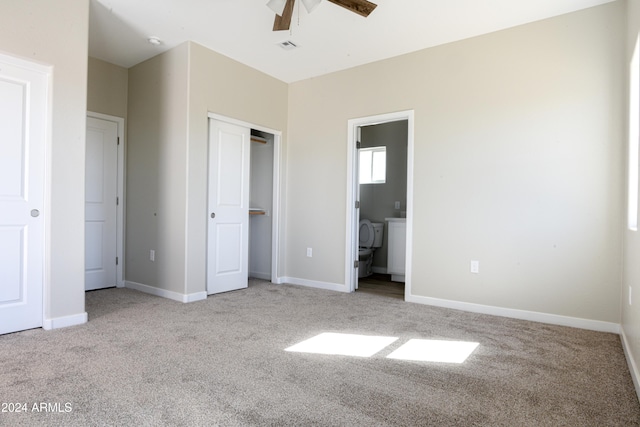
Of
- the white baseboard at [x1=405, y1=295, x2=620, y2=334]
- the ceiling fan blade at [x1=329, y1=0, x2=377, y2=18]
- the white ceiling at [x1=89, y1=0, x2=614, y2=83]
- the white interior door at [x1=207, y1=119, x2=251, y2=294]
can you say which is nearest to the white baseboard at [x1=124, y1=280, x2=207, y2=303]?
the white interior door at [x1=207, y1=119, x2=251, y2=294]

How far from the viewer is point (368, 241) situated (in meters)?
5.46

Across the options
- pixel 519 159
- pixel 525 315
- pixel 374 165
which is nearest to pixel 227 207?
pixel 374 165

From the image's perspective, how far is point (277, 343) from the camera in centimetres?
252

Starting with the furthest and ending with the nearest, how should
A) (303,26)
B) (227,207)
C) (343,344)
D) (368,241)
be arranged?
(368,241) < (227,207) < (303,26) < (343,344)

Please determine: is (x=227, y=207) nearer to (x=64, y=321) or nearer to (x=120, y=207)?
(x=120, y=207)

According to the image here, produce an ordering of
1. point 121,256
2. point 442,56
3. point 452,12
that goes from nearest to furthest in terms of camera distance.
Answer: point 452,12, point 442,56, point 121,256

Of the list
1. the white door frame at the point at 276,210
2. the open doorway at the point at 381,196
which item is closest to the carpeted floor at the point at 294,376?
the white door frame at the point at 276,210

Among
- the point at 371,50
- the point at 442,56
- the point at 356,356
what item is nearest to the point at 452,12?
the point at 442,56

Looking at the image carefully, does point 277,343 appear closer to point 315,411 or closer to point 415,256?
point 315,411

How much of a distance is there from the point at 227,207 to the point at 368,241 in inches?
88.0

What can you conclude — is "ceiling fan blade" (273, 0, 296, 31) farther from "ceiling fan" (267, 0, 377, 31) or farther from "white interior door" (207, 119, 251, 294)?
"white interior door" (207, 119, 251, 294)

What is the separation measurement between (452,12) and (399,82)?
0.94m

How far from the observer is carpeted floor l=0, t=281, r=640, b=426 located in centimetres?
162

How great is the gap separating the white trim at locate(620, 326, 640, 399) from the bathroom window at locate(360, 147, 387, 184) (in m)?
3.76
